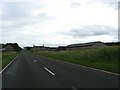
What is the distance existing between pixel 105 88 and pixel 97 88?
31 centimetres

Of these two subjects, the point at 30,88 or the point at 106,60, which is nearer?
the point at 30,88

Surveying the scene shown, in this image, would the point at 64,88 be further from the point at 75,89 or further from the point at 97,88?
the point at 97,88

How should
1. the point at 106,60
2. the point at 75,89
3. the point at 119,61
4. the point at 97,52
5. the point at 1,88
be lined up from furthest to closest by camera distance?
the point at 97,52
the point at 106,60
the point at 119,61
the point at 1,88
the point at 75,89

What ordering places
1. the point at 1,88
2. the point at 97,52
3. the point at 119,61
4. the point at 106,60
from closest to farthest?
1. the point at 1,88
2. the point at 119,61
3. the point at 106,60
4. the point at 97,52

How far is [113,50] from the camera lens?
2869 cm

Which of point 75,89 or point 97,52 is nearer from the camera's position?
point 75,89

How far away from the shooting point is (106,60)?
2786 cm

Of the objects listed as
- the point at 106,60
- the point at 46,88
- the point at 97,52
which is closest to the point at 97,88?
the point at 46,88

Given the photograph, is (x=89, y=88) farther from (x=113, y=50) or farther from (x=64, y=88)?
(x=113, y=50)

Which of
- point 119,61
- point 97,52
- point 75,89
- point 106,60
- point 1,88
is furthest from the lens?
point 97,52

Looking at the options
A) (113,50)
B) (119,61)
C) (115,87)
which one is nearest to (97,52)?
(113,50)

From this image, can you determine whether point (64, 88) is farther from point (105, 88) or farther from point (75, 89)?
point (105, 88)

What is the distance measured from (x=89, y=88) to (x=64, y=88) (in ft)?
3.17

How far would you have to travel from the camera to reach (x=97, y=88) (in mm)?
10031
